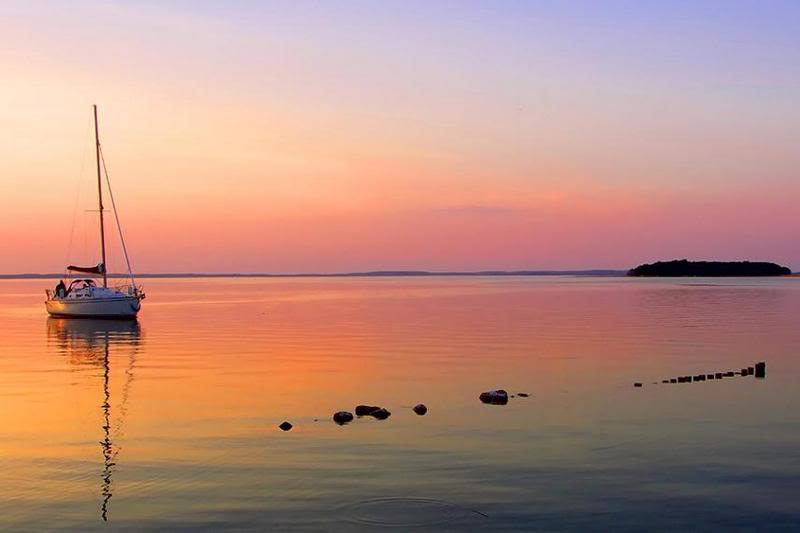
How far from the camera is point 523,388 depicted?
34.3 meters

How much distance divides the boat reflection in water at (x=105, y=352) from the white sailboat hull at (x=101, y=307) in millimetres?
755

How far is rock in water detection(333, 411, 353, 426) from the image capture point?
87.6 ft

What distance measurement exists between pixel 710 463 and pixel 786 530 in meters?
5.41

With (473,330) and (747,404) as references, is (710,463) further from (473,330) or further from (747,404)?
(473,330)

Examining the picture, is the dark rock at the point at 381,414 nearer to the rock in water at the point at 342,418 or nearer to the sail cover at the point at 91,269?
the rock in water at the point at 342,418

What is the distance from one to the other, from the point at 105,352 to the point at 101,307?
3473 cm

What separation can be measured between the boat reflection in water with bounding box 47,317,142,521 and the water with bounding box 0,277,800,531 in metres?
0.15

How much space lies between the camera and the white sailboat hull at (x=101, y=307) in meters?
84.0

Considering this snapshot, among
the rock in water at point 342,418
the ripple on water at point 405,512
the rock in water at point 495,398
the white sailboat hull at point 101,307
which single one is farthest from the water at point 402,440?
the white sailboat hull at point 101,307

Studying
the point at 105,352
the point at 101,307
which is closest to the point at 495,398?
the point at 105,352

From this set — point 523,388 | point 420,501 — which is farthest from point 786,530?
point 523,388

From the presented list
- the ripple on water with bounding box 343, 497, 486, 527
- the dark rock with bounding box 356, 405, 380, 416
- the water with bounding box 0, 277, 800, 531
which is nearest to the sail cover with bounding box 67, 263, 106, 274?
the water with bounding box 0, 277, 800, 531

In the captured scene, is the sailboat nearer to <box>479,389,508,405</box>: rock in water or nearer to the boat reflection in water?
the boat reflection in water

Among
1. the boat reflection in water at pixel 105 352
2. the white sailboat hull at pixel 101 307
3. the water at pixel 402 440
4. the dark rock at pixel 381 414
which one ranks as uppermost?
the white sailboat hull at pixel 101 307
